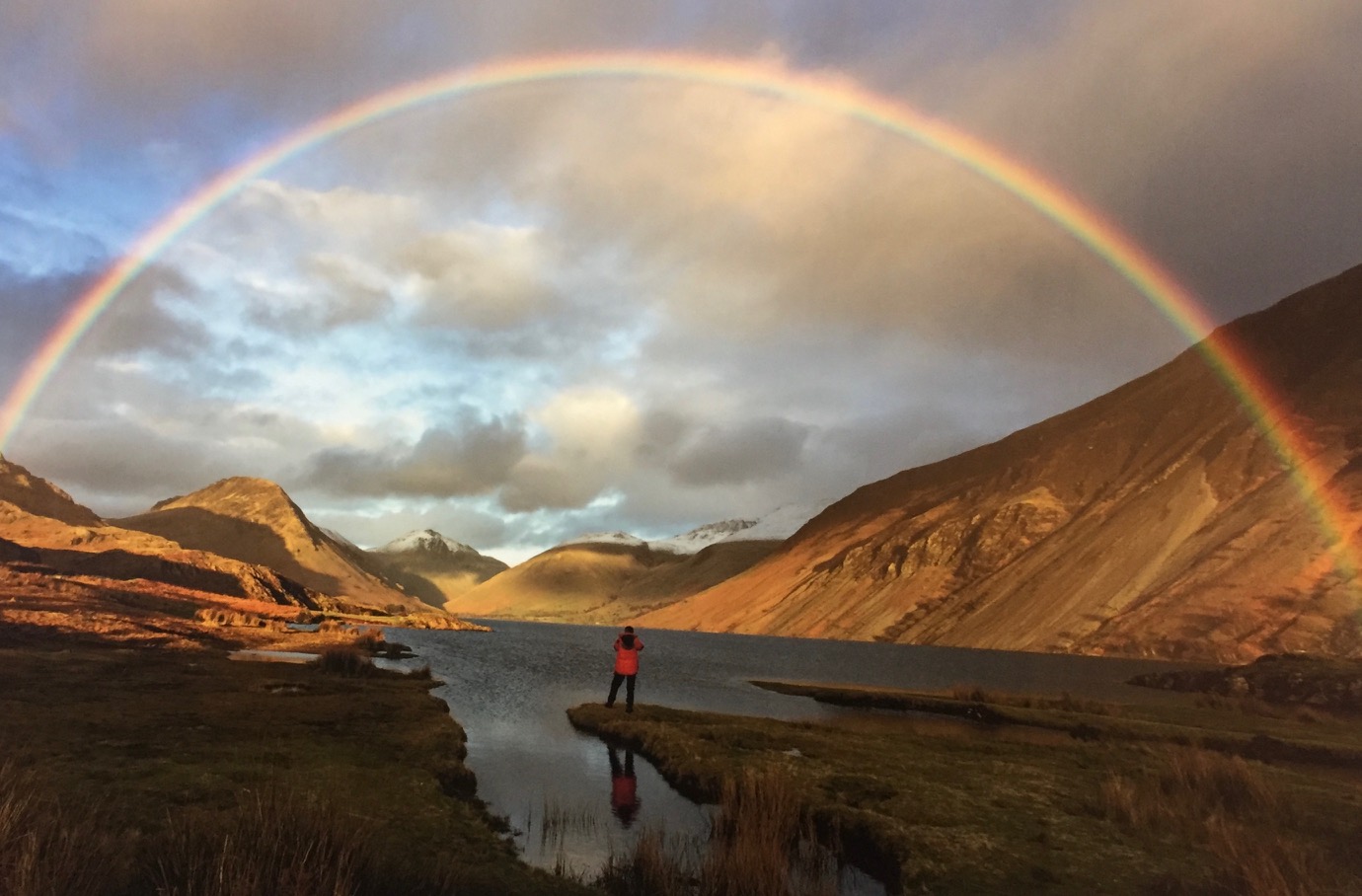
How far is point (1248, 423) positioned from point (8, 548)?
629 ft

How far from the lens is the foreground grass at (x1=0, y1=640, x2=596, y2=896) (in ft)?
31.6

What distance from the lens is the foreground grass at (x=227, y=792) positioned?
9.62m

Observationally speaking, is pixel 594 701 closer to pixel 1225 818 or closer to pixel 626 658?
pixel 626 658

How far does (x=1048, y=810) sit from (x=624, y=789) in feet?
35.8

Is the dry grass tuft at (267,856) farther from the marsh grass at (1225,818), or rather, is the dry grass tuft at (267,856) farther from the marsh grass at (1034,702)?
the marsh grass at (1034,702)

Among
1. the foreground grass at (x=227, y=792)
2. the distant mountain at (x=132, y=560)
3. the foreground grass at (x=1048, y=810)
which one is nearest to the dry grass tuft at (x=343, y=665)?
the foreground grass at (x=227, y=792)

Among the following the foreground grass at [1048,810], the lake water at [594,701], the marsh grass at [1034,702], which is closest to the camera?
the foreground grass at [1048,810]

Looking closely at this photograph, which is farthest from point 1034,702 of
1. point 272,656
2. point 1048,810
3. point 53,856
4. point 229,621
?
point 229,621

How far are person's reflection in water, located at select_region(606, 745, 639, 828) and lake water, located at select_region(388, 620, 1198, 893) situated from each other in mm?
58

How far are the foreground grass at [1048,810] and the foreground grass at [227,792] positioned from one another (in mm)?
7317

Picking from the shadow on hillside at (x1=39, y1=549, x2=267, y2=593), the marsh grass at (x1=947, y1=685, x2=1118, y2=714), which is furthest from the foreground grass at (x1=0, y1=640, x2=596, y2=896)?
the shadow on hillside at (x1=39, y1=549, x2=267, y2=593)

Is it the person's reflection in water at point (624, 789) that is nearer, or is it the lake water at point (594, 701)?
the lake water at point (594, 701)

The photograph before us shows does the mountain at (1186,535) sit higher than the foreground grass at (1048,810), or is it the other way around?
Answer: the mountain at (1186,535)

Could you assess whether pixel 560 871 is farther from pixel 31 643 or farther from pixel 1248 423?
pixel 1248 423
